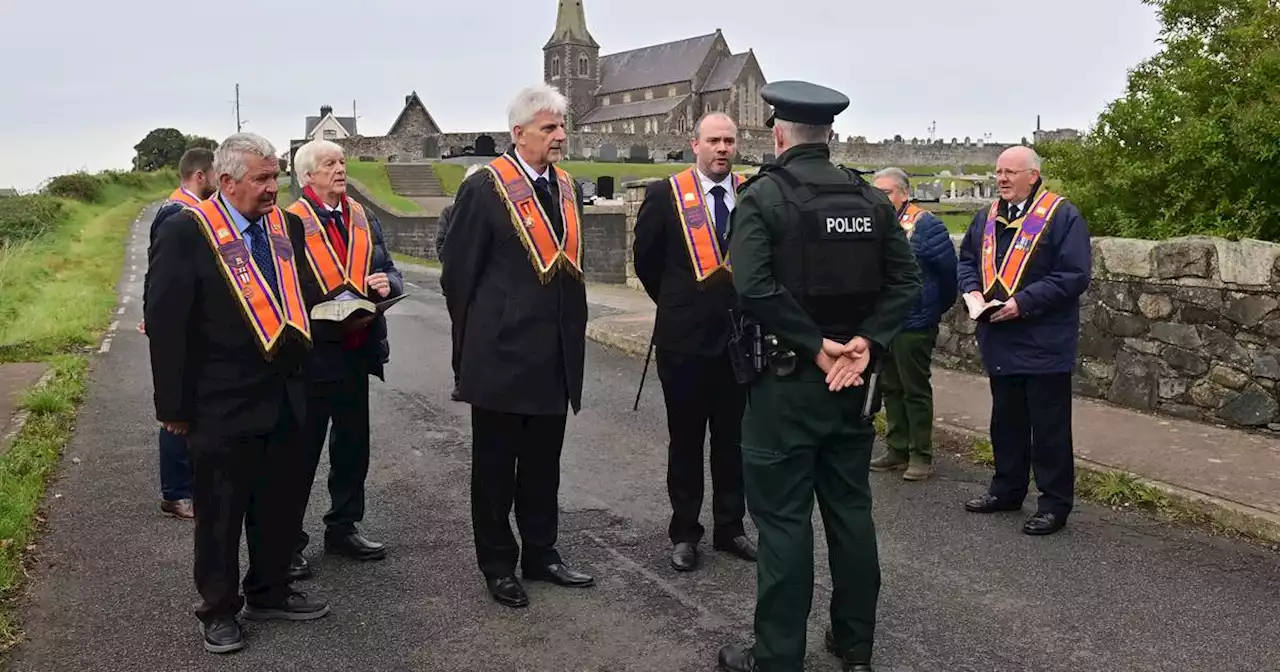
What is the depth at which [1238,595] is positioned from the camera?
4691mm

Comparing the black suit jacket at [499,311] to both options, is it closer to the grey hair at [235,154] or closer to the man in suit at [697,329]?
the man in suit at [697,329]

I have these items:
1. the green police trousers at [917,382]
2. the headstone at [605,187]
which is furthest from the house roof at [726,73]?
the green police trousers at [917,382]

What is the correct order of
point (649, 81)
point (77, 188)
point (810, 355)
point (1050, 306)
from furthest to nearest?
point (649, 81), point (77, 188), point (1050, 306), point (810, 355)

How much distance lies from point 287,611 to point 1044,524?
3757 mm

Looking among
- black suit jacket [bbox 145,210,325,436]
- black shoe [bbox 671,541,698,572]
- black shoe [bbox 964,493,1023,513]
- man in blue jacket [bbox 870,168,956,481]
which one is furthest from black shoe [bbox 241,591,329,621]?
man in blue jacket [bbox 870,168,956,481]

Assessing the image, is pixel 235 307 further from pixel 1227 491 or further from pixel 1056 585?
pixel 1227 491

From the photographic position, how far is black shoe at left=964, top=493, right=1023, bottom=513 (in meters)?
6.00

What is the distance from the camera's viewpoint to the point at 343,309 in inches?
195

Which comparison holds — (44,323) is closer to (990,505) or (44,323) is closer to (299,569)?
(299,569)

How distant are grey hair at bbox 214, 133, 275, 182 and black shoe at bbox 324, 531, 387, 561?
79.2 inches

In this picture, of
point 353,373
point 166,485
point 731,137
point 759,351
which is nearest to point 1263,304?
point 731,137

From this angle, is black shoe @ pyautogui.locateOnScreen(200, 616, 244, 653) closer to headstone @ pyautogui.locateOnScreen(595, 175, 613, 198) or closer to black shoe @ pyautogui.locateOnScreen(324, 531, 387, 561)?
black shoe @ pyautogui.locateOnScreen(324, 531, 387, 561)

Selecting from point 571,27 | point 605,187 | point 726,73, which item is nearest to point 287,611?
point 605,187

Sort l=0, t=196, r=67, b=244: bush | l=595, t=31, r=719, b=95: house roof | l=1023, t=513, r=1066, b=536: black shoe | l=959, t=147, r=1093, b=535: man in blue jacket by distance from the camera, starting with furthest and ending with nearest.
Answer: l=595, t=31, r=719, b=95: house roof
l=0, t=196, r=67, b=244: bush
l=959, t=147, r=1093, b=535: man in blue jacket
l=1023, t=513, r=1066, b=536: black shoe
